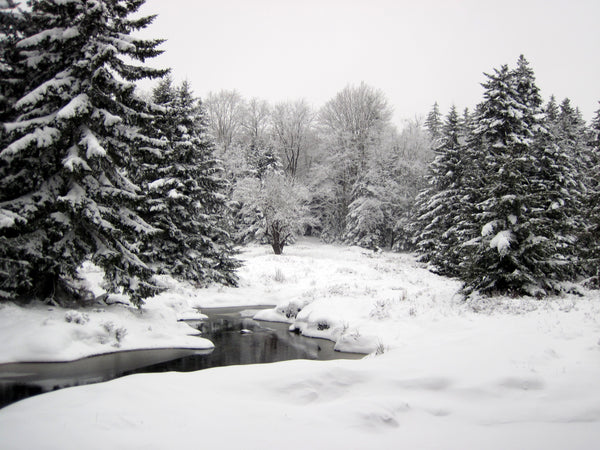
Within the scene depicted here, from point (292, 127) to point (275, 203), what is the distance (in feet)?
68.3

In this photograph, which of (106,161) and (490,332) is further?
(106,161)

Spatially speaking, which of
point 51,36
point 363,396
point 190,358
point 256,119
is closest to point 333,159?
point 256,119

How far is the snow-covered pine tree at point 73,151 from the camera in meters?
10.6

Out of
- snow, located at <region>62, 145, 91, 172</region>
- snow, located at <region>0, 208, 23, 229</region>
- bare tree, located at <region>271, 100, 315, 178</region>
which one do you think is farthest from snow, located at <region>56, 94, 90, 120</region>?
bare tree, located at <region>271, 100, 315, 178</region>

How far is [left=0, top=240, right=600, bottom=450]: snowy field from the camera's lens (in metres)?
5.11

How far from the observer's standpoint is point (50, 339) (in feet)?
33.8

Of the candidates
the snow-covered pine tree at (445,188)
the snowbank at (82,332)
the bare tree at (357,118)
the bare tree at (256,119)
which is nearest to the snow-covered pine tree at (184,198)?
the snowbank at (82,332)

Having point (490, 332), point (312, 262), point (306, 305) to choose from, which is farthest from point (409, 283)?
point (490, 332)

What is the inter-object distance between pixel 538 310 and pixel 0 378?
44.0 ft

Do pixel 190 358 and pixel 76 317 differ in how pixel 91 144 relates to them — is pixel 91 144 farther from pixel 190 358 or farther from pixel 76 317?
pixel 190 358

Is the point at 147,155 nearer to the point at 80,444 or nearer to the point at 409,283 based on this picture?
the point at 80,444

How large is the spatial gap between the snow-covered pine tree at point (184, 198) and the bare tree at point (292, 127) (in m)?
35.9

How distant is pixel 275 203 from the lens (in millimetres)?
41875

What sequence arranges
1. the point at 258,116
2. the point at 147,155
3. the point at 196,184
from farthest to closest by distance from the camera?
the point at 258,116, the point at 196,184, the point at 147,155
